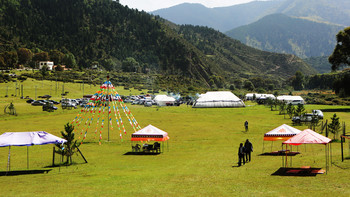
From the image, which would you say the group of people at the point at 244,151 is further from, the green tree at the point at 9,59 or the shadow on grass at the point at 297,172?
the green tree at the point at 9,59

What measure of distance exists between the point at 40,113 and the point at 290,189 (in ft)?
217

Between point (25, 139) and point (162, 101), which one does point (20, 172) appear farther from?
point (162, 101)

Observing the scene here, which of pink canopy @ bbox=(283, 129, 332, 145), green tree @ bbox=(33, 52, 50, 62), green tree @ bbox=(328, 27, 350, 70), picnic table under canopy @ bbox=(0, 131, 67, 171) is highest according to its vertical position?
green tree @ bbox=(33, 52, 50, 62)

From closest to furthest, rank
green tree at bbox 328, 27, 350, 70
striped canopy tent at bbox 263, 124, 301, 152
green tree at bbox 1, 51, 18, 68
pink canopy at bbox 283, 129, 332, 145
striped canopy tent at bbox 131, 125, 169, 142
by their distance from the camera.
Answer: pink canopy at bbox 283, 129, 332, 145 → striped canopy tent at bbox 263, 124, 301, 152 → striped canopy tent at bbox 131, 125, 169, 142 → green tree at bbox 328, 27, 350, 70 → green tree at bbox 1, 51, 18, 68

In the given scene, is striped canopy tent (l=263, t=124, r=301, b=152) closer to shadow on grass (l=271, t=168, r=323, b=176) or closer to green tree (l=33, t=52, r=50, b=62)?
shadow on grass (l=271, t=168, r=323, b=176)

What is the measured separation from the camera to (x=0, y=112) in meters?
71.4

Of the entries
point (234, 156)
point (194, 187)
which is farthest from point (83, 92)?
point (194, 187)

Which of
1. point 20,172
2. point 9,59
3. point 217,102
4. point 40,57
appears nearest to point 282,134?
point 20,172

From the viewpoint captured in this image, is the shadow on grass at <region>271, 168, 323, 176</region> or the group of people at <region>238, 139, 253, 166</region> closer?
the shadow on grass at <region>271, 168, 323, 176</region>

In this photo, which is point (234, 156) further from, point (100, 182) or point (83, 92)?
point (83, 92)

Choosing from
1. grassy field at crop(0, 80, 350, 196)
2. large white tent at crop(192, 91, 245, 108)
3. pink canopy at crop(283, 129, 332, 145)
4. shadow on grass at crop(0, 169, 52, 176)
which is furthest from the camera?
large white tent at crop(192, 91, 245, 108)

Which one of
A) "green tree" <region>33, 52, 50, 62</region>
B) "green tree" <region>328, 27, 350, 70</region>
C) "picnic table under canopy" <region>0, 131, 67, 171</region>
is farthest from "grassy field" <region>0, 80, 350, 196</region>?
"green tree" <region>33, 52, 50, 62</region>

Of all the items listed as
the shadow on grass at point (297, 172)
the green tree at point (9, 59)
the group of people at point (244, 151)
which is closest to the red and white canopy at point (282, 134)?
the group of people at point (244, 151)

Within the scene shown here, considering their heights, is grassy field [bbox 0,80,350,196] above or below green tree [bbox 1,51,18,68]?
below
